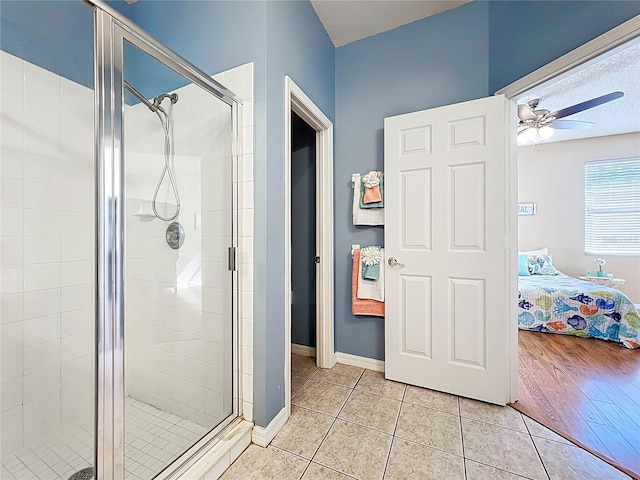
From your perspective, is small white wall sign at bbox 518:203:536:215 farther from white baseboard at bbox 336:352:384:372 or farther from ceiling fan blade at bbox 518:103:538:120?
white baseboard at bbox 336:352:384:372

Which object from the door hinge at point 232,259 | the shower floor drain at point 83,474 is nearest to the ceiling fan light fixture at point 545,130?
the door hinge at point 232,259

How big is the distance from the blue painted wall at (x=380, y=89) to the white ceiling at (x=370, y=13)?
54mm

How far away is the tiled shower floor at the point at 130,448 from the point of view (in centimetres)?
116

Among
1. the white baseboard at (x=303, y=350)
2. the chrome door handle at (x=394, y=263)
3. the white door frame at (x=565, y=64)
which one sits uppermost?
the white door frame at (x=565, y=64)

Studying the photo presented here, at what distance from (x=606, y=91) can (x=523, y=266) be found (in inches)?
88.2

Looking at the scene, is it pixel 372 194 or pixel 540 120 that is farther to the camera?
pixel 540 120

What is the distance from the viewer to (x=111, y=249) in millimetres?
1049

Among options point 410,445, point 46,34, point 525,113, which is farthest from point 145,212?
point 525,113

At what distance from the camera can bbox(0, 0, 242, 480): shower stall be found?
1062 millimetres

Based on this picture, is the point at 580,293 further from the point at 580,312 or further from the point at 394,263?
the point at 394,263

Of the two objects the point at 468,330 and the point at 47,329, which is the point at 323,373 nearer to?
the point at 468,330

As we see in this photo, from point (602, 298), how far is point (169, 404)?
411 cm

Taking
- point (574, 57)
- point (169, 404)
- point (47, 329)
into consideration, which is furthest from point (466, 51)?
point (47, 329)

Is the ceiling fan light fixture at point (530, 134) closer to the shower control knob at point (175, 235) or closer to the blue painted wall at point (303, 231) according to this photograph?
the blue painted wall at point (303, 231)
